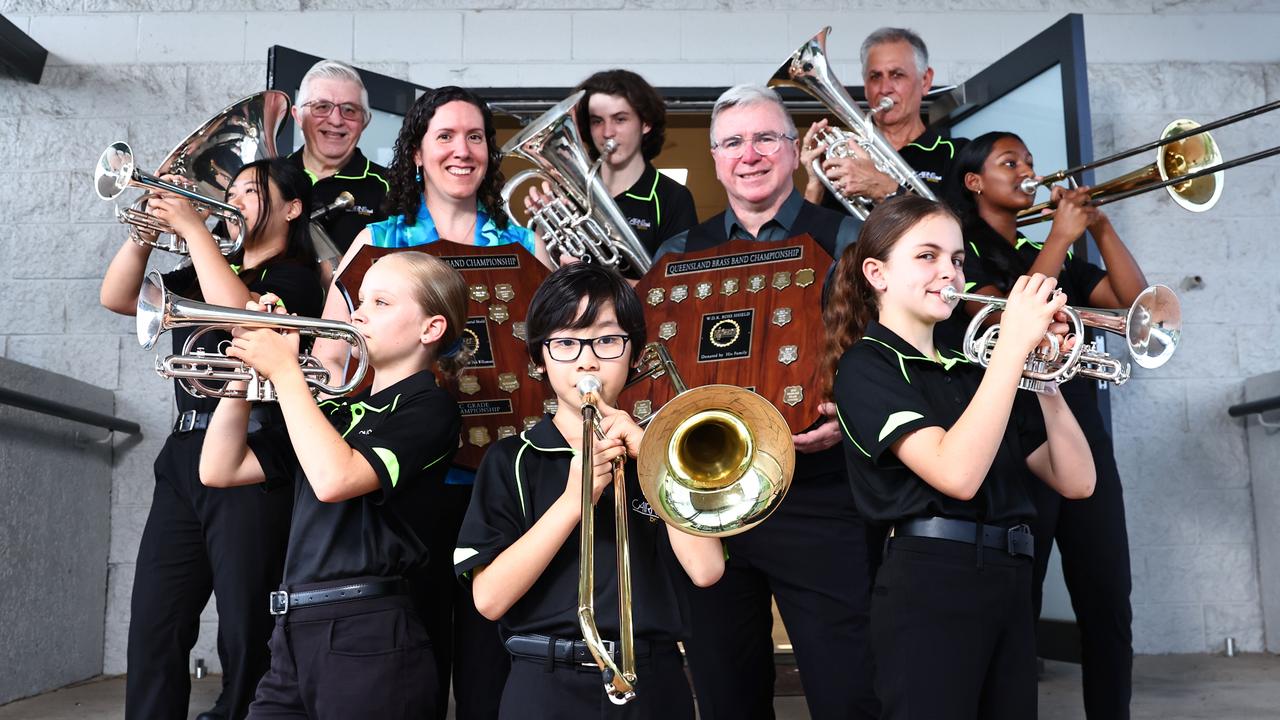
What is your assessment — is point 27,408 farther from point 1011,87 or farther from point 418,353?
point 1011,87

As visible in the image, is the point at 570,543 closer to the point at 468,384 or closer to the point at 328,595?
the point at 328,595

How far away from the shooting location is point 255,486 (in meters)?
2.89

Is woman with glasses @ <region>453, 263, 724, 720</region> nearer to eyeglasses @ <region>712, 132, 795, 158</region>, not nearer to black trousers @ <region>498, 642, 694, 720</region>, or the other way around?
black trousers @ <region>498, 642, 694, 720</region>

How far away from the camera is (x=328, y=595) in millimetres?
2262

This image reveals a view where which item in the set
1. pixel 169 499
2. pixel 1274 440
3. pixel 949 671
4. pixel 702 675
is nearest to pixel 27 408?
pixel 169 499

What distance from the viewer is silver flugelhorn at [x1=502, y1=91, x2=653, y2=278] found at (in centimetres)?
339

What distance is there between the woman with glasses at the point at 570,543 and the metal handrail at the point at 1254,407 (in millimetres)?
3777

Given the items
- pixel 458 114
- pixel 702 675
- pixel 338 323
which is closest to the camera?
pixel 338 323

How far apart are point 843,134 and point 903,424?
1.62 m

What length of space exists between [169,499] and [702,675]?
139 cm

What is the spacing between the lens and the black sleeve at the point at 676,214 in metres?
3.77

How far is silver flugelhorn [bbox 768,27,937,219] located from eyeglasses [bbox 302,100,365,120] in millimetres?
1402

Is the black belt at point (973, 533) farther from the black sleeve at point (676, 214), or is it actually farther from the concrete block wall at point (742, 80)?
the concrete block wall at point (742, 80)

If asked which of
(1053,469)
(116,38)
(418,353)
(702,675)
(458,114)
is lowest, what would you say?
(702,675)
